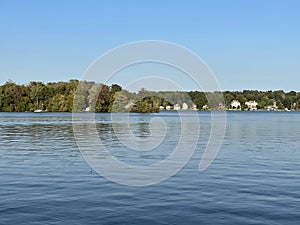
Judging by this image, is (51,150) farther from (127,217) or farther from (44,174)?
(127,217)

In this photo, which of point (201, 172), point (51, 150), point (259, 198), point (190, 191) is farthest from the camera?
point (51, 150)

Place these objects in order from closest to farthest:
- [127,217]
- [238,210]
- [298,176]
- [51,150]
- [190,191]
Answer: [127,217], [238,210], [190,191], [298,176], [51,150]

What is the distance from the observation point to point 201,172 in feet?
89.8

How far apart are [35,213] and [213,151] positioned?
2586 cm

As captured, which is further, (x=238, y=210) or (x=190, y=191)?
(x=190, y=191)

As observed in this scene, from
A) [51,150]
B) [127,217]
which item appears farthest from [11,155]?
[127,217]

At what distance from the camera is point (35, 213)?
16703mm

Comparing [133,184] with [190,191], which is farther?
[133,184]

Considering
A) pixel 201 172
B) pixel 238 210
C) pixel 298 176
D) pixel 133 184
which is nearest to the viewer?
pixel 238 210

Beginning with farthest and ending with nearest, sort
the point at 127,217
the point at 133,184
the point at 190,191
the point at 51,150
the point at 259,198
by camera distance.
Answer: the point at 51,150 → the point at 133,184 → the point at 190,191 → the point at 259,198 → the point at 127,217

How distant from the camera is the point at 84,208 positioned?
57.6 feet

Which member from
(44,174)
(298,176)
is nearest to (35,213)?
(44,174)

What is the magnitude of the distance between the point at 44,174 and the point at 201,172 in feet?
32.0

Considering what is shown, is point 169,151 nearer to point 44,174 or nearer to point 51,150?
point 51,150
